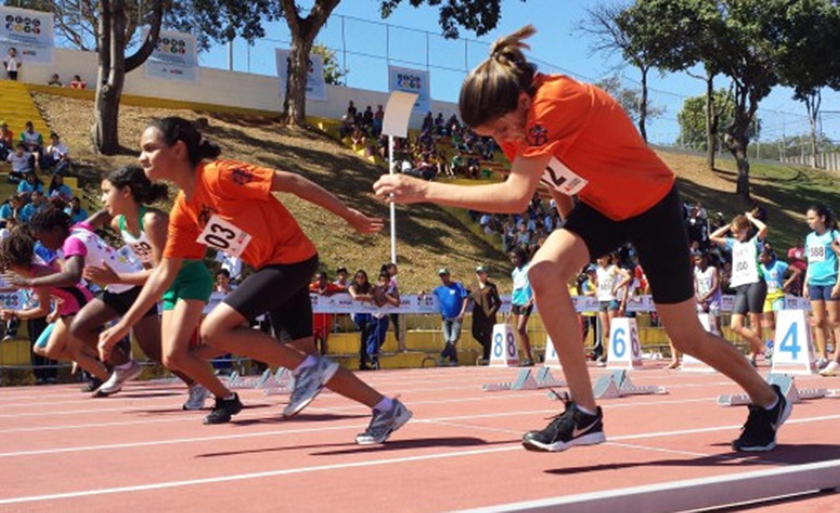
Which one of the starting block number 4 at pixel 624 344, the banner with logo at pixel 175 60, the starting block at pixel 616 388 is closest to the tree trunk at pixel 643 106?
the banner with logo at pixel 175 60

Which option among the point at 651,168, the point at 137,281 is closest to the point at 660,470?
the point at 651,168

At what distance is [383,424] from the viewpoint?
5941mm

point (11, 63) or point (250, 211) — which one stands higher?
point (11, 63)

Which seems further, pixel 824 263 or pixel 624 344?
pixel 624 344

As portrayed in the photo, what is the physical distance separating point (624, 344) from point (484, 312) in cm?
476

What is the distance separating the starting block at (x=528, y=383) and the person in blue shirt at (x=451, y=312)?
8.96 m

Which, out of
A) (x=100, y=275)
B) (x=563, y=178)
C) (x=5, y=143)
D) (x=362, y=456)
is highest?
(x=5, y=143)

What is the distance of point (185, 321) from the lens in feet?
23.6

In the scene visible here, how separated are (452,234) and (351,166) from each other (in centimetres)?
513

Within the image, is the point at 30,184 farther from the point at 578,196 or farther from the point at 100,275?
the point at 578,196

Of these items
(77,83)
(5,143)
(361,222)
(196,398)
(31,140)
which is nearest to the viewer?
(361,222)

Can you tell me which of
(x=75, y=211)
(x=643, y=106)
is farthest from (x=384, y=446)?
(x=643, y=106)

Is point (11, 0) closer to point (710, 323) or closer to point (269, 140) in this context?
point (269, 140)

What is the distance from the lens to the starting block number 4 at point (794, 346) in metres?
13.0
